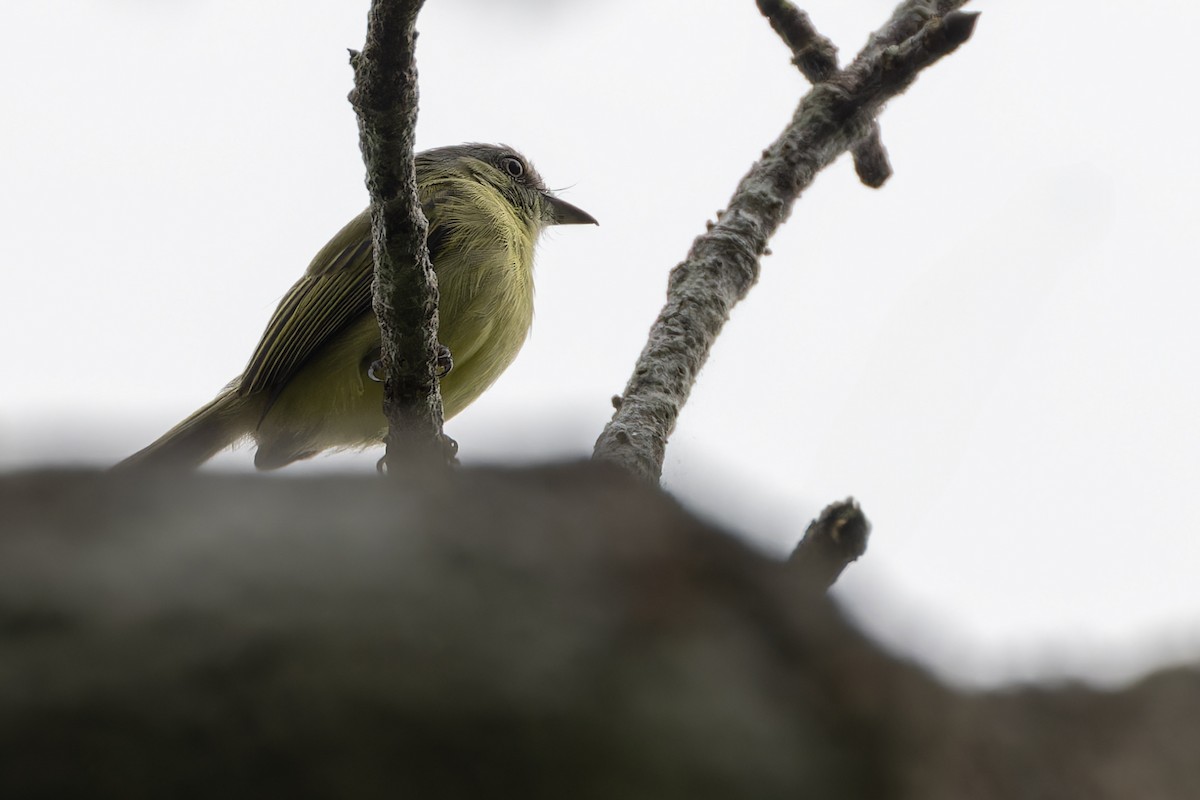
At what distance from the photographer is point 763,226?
15.4 ft

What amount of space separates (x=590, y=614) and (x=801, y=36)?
430 cm

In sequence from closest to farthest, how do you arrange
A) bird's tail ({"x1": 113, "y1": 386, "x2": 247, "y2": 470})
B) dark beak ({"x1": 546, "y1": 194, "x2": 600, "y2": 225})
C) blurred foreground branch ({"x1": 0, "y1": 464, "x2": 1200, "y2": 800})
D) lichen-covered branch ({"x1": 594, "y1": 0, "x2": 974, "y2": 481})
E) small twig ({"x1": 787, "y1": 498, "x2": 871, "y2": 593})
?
blurred foreground branch ({"x1": 0, "y1": 464, "x2": 1200, "y2": 800})
small twig ({"x1": 787, "y1": 498, "x2": 871, "y2": 593})
lichen-covered branch ({"x1": 594, "y1": 0, "x2": 974, "y2": 481})
bird's tail ({"x1": 113, "y1": 386, "x2": 247, "y2": 470})
dark beak ({"x1": 546, "y1": 194, "x2": 600, "y2": 225})

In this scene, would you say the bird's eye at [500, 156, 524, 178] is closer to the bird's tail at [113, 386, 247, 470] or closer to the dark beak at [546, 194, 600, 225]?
the dark beak at [546, 194, 600, 225]

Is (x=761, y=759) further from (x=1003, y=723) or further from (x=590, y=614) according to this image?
(x=1003, y=723)

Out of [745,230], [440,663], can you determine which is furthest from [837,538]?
[745,230]

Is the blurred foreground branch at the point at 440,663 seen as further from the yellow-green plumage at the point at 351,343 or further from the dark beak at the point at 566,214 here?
the dark beak at the point at 566,214

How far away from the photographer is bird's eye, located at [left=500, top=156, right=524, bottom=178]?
6801 millimetres

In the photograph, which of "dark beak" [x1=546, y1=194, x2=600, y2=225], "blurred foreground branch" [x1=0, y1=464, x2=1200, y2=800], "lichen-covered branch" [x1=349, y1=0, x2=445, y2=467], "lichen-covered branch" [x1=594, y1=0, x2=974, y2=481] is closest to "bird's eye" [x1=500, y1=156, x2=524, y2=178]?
"dark beak" [x1=546, y1=194, x2=600, y2=225]

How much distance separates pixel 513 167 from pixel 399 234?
374 centimetres

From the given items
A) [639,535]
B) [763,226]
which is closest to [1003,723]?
[639,535]

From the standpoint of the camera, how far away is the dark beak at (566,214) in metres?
6.77

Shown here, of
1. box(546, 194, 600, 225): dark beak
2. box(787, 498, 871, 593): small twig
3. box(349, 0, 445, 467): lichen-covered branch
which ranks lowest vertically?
box(787, 498, 871, 593): small twig

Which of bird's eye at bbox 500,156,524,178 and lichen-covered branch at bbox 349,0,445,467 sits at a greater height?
bird's eye at bbox 500,156,524,178

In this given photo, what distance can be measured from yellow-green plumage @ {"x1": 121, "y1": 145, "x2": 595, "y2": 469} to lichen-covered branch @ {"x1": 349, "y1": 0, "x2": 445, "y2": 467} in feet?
4.86
